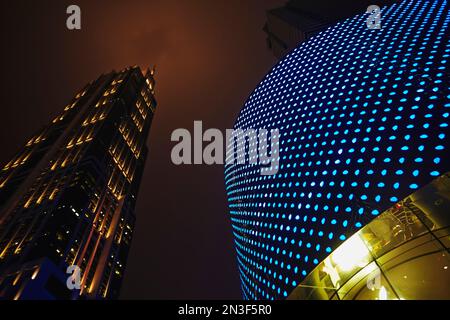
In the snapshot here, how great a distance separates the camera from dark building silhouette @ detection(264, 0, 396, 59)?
95125 millimetres

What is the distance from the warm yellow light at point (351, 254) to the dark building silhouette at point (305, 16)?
83.6 metres

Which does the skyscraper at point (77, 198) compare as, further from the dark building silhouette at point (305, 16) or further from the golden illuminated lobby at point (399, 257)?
the dark building silhouette at point (305, 16)

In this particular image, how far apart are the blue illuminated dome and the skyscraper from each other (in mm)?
26752

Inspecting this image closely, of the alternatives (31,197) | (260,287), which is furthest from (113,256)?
(260,287)

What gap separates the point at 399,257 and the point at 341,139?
37.4 ft

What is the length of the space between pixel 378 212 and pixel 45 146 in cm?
7747

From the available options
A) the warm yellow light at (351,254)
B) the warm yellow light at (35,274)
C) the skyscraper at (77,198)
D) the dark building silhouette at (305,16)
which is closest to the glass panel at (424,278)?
the warm yellow light at (351,254)

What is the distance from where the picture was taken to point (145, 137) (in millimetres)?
97562

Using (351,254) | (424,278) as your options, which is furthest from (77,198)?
(424,278)

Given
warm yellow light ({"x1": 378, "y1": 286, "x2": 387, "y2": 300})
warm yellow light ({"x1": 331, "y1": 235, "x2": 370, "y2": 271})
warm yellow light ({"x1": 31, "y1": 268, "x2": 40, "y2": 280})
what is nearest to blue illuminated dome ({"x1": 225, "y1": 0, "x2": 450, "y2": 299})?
warm yellow light ({"x1": 331, "y1": 235, "x2": 370, "y2": 271})

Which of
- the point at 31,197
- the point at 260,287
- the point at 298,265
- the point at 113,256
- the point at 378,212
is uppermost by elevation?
the point at 378,212

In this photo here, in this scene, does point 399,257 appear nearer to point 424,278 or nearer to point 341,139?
point 424,278

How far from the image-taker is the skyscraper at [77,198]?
4356 cm

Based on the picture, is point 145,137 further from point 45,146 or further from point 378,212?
point 378,212
